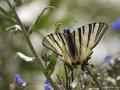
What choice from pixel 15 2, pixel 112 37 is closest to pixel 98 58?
pixel 112 37

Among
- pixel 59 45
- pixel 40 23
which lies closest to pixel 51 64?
pixel 59 45

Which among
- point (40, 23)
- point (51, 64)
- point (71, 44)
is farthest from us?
point (40, 23)

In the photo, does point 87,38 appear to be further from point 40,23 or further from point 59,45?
point 40,23

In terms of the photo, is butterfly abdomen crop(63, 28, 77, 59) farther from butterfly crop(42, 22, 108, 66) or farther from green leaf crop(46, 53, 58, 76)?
green leaf crop(46, 53, 58, 76)

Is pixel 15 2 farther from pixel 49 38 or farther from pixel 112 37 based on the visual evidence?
pixel 112 37

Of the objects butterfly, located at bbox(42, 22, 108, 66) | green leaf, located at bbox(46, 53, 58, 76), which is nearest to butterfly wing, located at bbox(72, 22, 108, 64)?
butterfly, located at bbox(42, 22, 108, 66)
